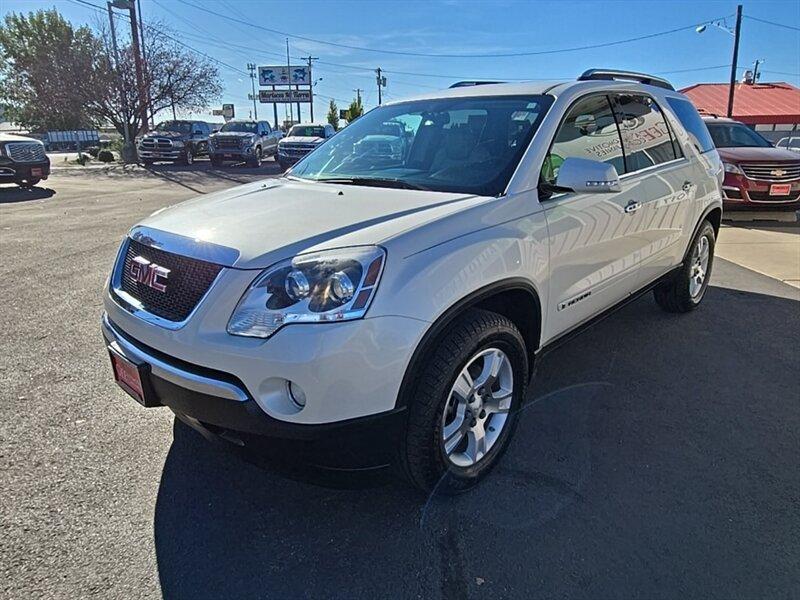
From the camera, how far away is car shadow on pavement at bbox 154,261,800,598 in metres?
2.06

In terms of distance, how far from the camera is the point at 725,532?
7.58 feet

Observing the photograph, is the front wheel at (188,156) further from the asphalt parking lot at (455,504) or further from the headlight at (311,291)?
the headlight at (311,291)

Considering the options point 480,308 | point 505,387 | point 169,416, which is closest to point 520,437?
point 505,387

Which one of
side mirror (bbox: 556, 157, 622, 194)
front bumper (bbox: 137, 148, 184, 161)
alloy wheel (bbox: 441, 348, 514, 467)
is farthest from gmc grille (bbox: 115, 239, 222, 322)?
front bumper (bbox: 137, 148, 184, 161)

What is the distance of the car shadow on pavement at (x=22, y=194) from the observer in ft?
42.7

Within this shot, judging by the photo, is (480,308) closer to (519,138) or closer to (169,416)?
(519,138)

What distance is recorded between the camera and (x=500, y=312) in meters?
2.73

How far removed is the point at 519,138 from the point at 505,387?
4.28 ft

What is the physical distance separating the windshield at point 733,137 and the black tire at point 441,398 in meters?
10.9

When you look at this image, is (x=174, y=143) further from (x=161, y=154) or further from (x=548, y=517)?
(x=548, y=517)

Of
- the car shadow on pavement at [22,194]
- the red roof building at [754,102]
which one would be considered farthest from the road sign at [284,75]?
the car shadow on pavement at [22,194]

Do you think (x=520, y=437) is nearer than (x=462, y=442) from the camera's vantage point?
No

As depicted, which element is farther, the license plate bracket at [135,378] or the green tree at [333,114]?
the green tree at [333,114]

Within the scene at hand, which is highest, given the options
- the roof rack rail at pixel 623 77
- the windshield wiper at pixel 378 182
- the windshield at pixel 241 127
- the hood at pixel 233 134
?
the windshield at pixel 241 127
